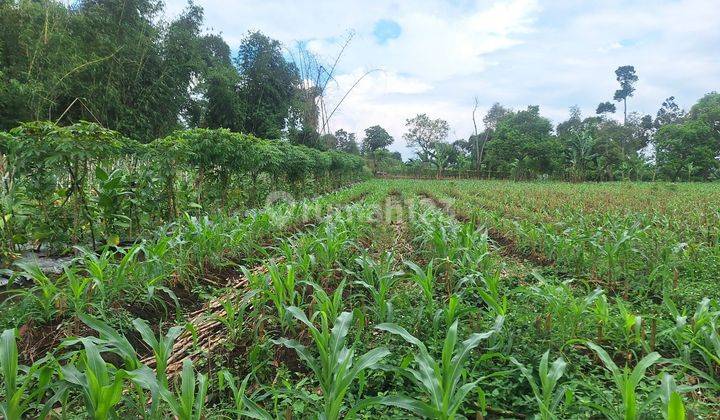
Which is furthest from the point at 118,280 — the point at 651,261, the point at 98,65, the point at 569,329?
the point at 98,65

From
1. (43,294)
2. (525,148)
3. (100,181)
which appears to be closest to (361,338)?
(43,294)

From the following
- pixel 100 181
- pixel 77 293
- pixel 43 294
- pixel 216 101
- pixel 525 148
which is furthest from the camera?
pixel 525 148

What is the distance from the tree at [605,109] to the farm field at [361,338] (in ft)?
161

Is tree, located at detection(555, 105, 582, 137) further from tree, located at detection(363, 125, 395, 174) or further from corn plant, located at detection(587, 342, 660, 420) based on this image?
corn plant, located at detection(587, 342, 660, 420)

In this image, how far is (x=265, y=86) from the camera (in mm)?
24297

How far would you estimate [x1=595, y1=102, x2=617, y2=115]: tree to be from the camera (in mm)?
43625

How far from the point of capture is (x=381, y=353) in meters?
1.36

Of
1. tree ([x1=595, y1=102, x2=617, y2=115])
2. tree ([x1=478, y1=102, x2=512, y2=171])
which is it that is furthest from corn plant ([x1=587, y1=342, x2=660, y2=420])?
tree ([x1=595, y1=102, x2=617, y2=115])

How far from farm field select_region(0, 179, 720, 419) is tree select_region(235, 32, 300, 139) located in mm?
21098

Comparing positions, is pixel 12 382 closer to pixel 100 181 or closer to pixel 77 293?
pixel 77 293

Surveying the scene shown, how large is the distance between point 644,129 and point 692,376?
46.8 m

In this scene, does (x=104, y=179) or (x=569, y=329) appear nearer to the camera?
(x=569, y=329)

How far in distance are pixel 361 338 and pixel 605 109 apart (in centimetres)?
5221

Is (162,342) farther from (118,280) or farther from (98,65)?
(98,65)
